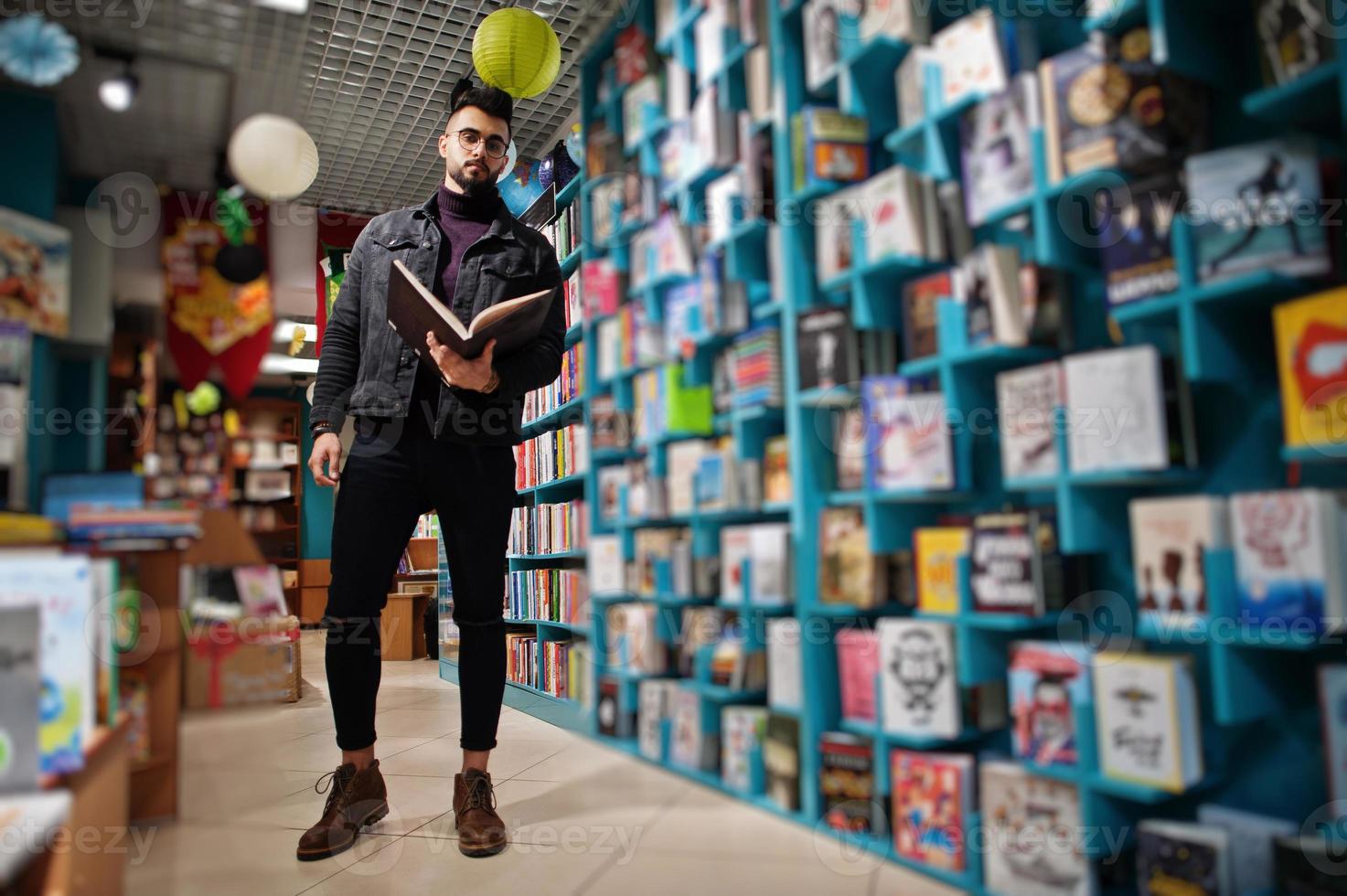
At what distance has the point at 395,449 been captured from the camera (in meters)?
1.58

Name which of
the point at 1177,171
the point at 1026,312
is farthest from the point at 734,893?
the point at 1177,171

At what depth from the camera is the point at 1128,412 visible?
3.71 ft

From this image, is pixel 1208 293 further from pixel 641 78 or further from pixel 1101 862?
pixel 641 78

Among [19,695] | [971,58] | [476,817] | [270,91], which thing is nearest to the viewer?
[19,695]

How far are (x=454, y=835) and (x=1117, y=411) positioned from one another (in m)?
1.36

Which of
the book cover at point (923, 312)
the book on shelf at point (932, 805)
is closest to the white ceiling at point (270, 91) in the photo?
the book cover at point (923, 312)

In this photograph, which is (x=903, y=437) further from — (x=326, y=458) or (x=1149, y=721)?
(x=326, y=458)

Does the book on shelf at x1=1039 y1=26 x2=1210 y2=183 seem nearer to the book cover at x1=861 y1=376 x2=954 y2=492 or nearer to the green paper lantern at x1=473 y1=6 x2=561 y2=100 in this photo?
the book cover at x1=861 y1=376 x2=954 y2=492

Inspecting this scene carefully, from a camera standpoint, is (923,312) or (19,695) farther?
(923,312)

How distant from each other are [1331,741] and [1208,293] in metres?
0.57

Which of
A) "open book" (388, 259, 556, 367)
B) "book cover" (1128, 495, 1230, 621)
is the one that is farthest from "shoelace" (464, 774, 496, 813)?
"book cover" (1128, 495, 1230, 621)

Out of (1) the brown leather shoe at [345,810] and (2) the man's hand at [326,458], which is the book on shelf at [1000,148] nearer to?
(2) the man's hand at [326,458]

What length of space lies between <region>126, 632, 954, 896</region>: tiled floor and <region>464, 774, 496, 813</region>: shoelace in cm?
6

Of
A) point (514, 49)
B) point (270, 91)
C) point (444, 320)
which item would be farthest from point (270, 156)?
point (514, 49)
